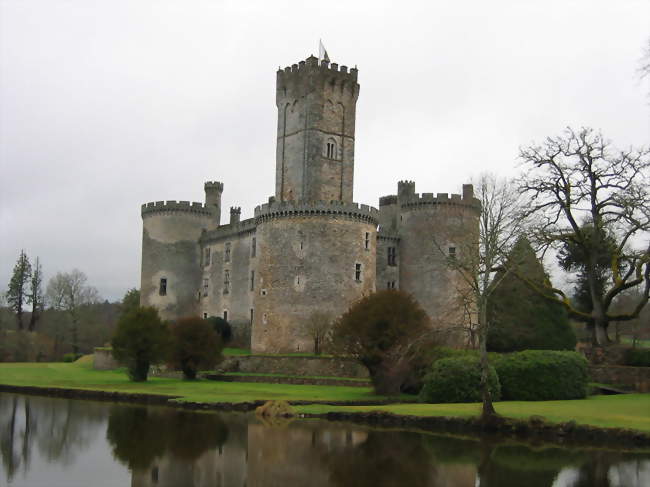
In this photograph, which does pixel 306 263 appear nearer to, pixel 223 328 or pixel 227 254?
pixel 223 328

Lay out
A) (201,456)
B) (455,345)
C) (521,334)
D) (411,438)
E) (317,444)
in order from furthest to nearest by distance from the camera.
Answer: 1. (455,345)
2. (521,334)
3. (411,438)
4. (317,444)
5. (201,456)

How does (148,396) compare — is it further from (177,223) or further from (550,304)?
(177,223)

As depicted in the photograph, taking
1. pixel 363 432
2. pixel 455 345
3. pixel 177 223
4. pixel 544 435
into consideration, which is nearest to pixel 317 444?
pixel 363 432

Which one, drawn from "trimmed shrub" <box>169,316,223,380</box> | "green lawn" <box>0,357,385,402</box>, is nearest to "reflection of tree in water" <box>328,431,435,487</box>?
"green lawn" <box>0,357,385,402</box>

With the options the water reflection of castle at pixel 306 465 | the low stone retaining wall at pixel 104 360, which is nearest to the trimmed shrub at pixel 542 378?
the water reflection of castle at pixel 306 465

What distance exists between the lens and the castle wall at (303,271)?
43.6m

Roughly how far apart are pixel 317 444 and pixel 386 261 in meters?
32.5

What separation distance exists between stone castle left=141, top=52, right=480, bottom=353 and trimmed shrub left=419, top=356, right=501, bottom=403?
7385 millimetres

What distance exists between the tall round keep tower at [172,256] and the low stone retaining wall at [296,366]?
16.4m

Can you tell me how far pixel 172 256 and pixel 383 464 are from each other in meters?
A: 44.4

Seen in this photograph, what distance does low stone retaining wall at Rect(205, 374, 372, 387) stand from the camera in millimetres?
36250

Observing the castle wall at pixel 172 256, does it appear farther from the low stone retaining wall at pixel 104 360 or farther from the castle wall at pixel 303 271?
the castle wall at pixel 303 271

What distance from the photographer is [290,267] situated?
44250 millimetres

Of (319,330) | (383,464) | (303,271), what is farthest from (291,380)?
(383,464)
